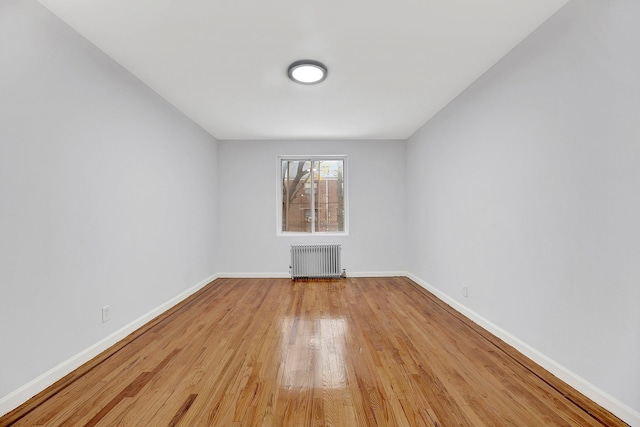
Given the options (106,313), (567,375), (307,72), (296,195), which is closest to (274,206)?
(296,195)

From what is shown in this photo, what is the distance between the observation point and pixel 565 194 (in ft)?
6.52

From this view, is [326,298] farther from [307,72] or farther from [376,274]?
[307,72]

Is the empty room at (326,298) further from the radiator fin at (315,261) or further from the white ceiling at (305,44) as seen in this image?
the radiator fin at (315,261)

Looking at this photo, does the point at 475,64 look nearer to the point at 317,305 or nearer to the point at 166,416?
the point at 317,305

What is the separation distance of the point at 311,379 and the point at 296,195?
13.0ft

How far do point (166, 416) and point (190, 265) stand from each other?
9.28 ft

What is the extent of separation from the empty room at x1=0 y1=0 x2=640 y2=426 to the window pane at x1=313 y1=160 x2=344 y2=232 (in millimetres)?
1685

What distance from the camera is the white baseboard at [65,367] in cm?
169

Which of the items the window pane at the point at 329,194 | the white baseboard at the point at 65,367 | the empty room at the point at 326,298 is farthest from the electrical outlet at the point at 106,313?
the window pane at the point at 329,194

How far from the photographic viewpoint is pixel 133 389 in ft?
6.26

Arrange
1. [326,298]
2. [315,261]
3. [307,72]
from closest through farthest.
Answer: [307,72] → [326,298] → [315,261]

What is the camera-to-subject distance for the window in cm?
561

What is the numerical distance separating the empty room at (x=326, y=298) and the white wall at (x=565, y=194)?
14 millimetres

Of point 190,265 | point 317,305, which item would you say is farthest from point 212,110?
point 317,305
